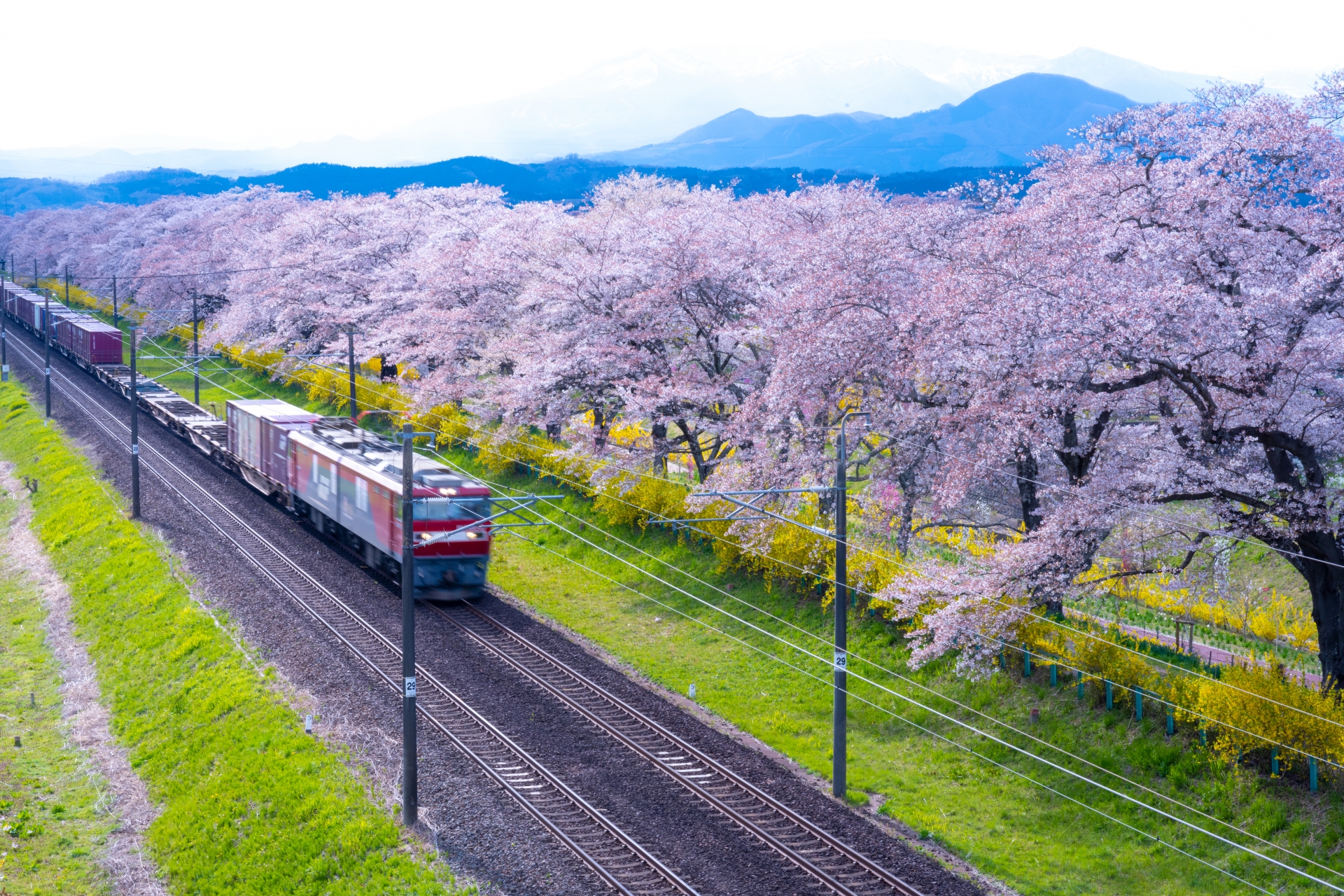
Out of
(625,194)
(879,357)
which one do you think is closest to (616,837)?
(879,357)

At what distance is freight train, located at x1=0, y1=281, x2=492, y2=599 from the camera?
24.0 metres

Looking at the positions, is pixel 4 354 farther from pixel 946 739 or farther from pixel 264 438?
pixel 946 739

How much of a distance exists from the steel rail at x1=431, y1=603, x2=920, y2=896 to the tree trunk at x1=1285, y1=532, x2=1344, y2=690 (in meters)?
8.08

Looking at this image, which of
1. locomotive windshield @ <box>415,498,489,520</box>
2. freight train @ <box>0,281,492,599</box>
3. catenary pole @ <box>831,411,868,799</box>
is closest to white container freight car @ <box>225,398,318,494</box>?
freight train @ <box>0,281,492,599</box>

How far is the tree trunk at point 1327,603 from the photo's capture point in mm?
16328

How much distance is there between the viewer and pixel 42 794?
1805 centimetres

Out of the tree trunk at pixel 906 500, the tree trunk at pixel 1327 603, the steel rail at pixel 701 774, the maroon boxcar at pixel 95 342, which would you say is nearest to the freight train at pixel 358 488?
the steel rail at pixel 701 774

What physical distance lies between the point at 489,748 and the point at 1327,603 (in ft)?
45.5

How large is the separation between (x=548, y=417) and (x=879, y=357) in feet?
42.8

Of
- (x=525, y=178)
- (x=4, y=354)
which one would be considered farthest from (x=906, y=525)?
(x=525, y=178)

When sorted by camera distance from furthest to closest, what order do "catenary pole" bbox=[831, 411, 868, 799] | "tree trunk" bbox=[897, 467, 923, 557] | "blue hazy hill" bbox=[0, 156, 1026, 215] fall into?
"blue hazy hill" bbox=[0, 156, 1026, 215] → "tree trunk" bbox=[897, 467, 923, 557] → "catenary pole" bbox=[831, 411, 868, 799]

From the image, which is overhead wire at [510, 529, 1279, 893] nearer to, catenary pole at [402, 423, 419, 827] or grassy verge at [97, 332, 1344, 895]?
grassy verge at [97, 332, 1344, 895]

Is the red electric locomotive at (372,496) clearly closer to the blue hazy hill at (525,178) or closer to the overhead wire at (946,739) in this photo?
the overhead wire at (946,739)

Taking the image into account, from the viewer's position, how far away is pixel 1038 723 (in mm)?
18391
